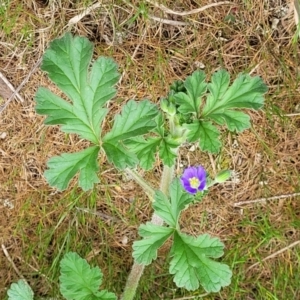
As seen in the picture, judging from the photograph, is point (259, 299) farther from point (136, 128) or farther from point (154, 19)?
point (154, 19)

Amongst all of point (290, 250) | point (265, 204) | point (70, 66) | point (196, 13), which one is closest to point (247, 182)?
point (265, 204)

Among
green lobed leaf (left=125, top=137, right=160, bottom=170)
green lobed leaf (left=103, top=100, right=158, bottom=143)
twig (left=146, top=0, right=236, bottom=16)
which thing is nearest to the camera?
green lobed leaf (left=103, top=100, right=158, bottom=143)

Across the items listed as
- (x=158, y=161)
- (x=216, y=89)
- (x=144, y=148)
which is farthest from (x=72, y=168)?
(x=158, y=161)

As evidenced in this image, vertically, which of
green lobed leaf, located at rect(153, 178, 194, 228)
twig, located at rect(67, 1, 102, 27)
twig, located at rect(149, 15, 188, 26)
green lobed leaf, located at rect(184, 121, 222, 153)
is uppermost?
twig, located at rect(67, 1, 102, 27)

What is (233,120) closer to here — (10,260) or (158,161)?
(158,161)

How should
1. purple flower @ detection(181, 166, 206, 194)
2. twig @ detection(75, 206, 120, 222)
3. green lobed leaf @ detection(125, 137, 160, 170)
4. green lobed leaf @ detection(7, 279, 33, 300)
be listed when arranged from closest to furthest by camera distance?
green lobed leaf @ detection(125, 137, 160, 170), purple flower @ detection(181, 166, 206, 194), green lobed leaf @ detection(7, 279, 33, 300), twig @ detection(75, 206, 120, 222)

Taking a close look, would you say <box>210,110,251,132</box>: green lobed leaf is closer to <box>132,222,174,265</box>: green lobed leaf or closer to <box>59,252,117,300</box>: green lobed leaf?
<box>132,222,174,265</box>: green lobed leaf

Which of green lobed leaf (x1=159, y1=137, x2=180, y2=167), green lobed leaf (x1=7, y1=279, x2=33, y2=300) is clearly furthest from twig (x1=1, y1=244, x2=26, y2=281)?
green lobed leaf (x1=159, y1=137, x2=180, y2=167)
